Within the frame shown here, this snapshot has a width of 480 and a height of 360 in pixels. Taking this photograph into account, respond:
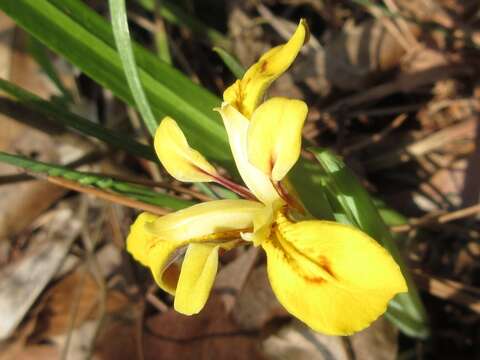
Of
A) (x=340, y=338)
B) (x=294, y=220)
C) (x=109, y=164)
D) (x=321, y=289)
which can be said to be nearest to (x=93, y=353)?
(x=109, y=164)

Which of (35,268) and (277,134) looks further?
(35,268)

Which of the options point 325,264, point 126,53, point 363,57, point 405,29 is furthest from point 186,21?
point 325,264

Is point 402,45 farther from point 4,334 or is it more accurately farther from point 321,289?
point 4,334

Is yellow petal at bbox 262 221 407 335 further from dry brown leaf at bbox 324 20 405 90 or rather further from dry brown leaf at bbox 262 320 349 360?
dry brown leaf at bbox 324 20 405 90

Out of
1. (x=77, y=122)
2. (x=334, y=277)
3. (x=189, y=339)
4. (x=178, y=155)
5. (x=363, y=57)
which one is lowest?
(x=189, y=339)

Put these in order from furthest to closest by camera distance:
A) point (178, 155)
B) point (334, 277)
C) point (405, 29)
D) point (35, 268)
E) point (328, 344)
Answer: point (35, 268) < point (405, 29) < point (328, 344) < point (178, 155) < point (334, 277)

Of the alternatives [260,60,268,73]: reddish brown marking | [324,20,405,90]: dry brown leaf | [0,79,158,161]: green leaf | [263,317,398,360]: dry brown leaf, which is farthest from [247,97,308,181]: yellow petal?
[324,20,405,90]: dry brown leaf

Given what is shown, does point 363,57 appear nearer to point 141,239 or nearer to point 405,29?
point 405,29

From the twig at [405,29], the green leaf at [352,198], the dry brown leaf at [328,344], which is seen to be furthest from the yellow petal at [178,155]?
the twig at [405,29]
